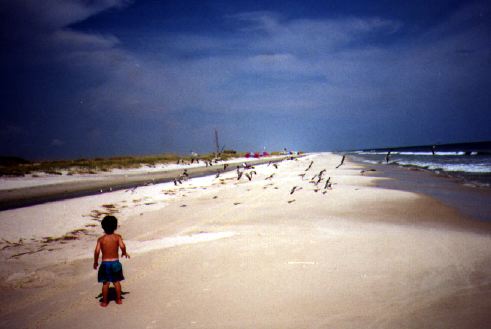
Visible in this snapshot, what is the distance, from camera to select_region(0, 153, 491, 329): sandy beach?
3.08 meters

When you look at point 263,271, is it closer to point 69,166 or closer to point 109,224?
point 109,224

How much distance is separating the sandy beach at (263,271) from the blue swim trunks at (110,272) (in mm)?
313

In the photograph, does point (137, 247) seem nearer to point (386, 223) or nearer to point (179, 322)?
point (179, 322)

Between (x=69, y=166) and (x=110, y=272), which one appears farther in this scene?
(x=69, y=166)

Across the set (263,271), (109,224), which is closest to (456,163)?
(263,271)

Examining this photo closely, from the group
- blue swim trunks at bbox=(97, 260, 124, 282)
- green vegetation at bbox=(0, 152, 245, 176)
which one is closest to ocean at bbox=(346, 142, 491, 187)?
blue swim trunks at bbox=(97, 260, 124, 282)

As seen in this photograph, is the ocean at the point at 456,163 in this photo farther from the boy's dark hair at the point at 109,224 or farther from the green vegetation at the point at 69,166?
the green vegetation at the point at 69,166

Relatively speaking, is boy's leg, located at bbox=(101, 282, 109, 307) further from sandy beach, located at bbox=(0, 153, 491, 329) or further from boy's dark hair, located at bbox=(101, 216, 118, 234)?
boy's dark hair, located at bbox=(101, 216, 118, 234)

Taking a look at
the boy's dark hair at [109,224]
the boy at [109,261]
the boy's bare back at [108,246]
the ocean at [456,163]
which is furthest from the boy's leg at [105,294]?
the ocean at [456,163]

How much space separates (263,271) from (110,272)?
2086 mm

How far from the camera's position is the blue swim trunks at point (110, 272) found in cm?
351

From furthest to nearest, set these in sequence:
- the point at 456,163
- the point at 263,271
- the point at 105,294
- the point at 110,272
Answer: the point at 456,163 → the point at 263,271 → the point at 110,272 → the point at 105,294

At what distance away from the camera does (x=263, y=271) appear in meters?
4.22

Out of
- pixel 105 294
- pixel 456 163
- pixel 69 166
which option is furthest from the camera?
pixel 69 166
